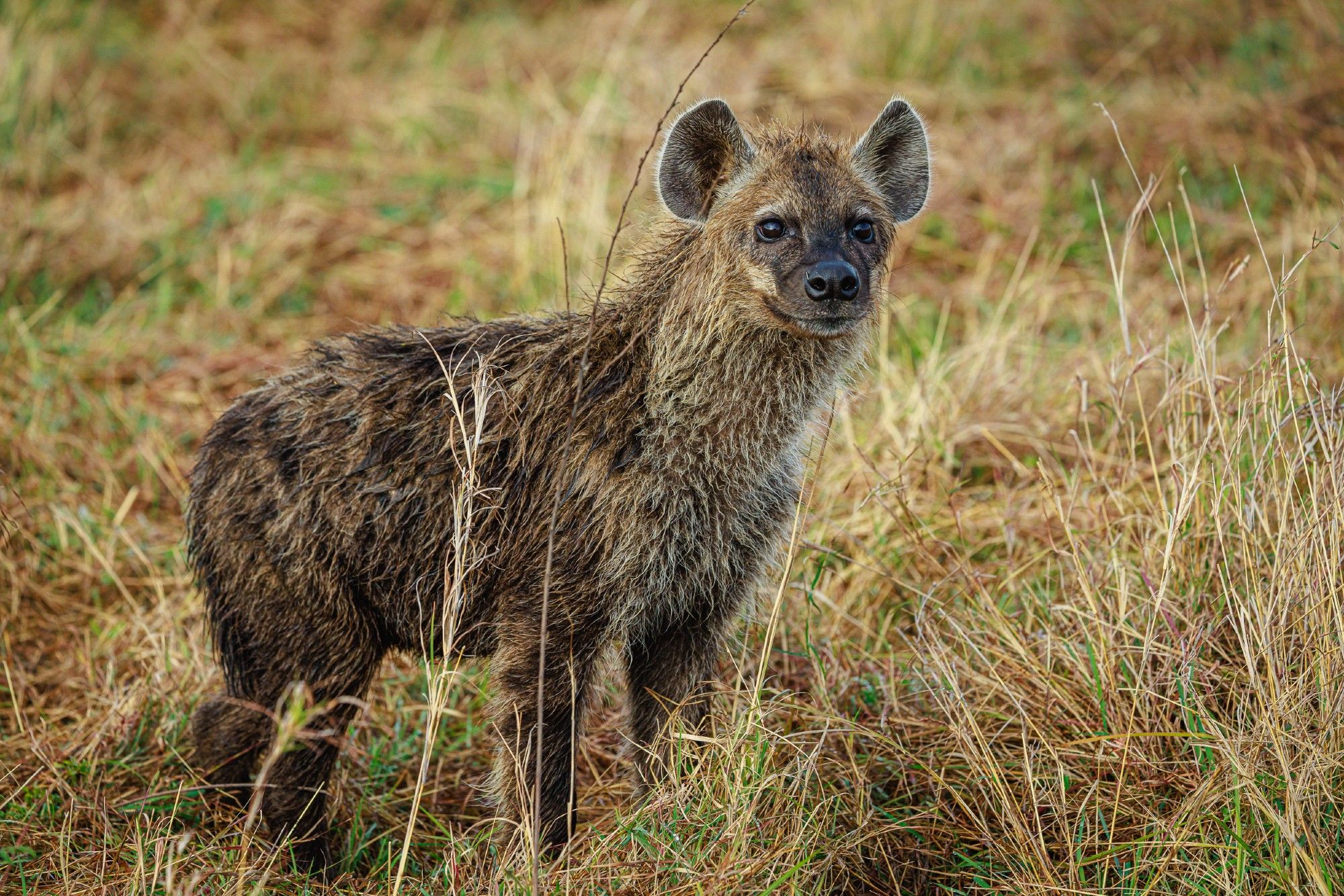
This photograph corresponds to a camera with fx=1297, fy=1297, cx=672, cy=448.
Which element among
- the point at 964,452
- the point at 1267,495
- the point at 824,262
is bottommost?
the point at 964,452

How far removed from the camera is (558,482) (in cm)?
336

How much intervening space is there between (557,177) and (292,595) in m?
3.75

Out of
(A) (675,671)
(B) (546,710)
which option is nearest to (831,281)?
(A) (675,671)

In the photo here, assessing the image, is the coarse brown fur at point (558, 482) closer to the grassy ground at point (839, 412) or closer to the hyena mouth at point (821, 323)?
the hyena mouth at point (821, 323)

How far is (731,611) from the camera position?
381cm

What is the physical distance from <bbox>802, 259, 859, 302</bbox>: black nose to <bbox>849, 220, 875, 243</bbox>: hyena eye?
28 centimetres

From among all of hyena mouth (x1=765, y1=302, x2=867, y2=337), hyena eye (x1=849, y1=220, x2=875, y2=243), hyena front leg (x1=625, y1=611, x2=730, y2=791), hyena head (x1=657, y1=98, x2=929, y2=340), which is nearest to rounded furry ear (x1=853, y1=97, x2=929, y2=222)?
hyena head (x1=657, y1=98, x2=929, y2=340)

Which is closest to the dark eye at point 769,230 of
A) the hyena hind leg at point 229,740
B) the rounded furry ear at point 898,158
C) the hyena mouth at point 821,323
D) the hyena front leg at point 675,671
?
the hyena mouth at point 821,323

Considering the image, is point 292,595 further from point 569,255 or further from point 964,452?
point 569,255

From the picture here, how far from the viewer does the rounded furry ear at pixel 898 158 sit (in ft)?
12.8

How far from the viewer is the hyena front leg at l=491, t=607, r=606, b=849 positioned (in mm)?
3484

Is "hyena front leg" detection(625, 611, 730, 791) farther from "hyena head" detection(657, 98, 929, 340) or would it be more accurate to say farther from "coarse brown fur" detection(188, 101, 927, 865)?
"hyena head" detection(657, 98, 929, 340)

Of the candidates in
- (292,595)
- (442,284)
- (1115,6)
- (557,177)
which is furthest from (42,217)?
(1115,6)

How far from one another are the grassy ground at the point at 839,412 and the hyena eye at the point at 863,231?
61cm
